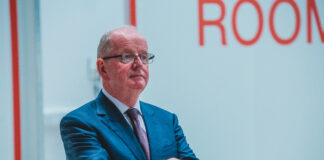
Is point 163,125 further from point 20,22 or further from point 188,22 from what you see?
point 20,22

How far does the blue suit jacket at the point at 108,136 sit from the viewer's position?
42.4 inches

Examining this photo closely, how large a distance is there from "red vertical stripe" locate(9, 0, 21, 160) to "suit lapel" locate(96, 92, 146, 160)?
87cm

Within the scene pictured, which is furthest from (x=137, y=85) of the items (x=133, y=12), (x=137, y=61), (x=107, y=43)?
(x=133, y=12)

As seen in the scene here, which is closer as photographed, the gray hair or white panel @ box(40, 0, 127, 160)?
the gray hair

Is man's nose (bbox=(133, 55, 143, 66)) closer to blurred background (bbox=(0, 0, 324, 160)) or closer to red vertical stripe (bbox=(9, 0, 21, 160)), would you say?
blurred background (bbox=(0, 0, 324, 160))

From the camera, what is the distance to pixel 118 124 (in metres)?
1.18

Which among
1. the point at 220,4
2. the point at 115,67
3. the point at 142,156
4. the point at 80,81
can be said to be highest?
the point at 220,4

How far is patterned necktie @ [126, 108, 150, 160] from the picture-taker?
3.94 ft

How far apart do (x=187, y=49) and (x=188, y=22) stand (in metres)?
0.17

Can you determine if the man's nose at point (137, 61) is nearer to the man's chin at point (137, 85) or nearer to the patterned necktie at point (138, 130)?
the man's chin at point (137, 85)

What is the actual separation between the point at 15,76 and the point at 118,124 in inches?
38.8

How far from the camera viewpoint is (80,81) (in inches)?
73.4

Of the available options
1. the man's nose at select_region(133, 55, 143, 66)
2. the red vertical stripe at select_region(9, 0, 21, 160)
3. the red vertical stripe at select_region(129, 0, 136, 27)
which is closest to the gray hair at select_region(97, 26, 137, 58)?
the man's nose at select_region(133, 55, 143, 66)

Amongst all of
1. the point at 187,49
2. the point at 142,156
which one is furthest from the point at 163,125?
the point at 187,49
